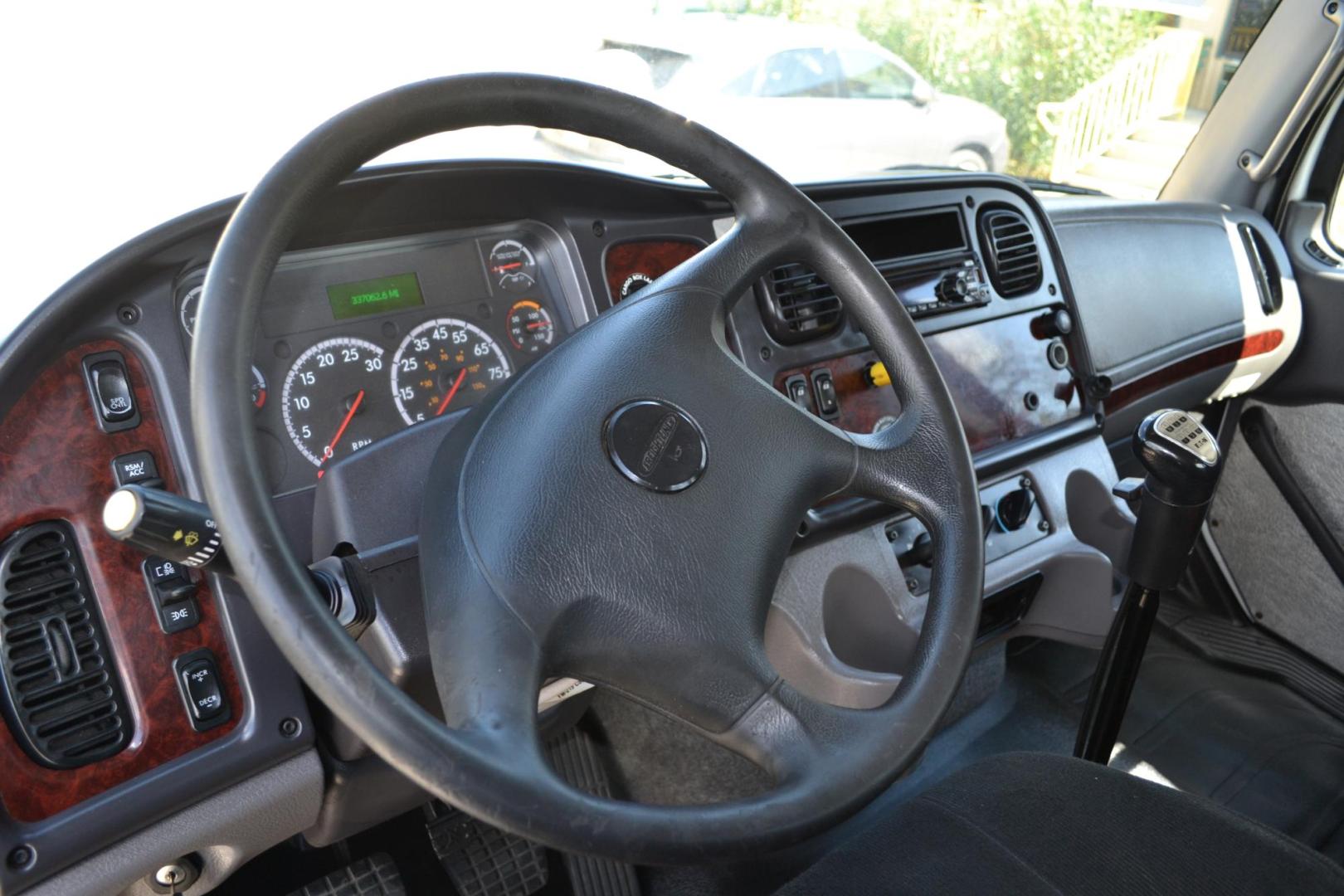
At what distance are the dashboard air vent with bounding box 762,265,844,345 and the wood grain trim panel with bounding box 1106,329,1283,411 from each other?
753 millimetres

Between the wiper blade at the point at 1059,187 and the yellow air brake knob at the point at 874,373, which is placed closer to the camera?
the yellow air brake knob at the point at 874,373

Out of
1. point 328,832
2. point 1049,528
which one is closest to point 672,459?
point 328,832

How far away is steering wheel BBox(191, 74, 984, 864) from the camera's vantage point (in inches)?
28.3

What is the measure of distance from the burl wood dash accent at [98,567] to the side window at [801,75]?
4.44ft

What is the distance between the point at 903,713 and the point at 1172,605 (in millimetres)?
1888

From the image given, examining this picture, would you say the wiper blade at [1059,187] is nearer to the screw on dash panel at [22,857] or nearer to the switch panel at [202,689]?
the switch panel at [202,689]

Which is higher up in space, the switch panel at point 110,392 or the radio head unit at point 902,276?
the switch panel at point 110,392

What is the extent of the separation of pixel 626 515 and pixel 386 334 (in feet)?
1.73

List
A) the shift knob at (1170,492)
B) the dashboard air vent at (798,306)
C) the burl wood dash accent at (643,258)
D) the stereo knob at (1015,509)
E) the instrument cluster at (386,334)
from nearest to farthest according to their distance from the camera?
the instrument cluster at (386,334) < the shift knob at (1170,492) < the burl wood dash accent at (643,258) < the dashboard air vent at (798,306) < the stereo knob at (1015,509)

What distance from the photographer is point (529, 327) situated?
1441 mm

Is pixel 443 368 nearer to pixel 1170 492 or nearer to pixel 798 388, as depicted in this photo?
pixel 798 388

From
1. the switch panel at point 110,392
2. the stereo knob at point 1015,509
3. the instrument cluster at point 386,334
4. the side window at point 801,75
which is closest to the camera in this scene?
the switch panel at point 110,392

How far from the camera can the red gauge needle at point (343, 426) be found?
1261 millimetres

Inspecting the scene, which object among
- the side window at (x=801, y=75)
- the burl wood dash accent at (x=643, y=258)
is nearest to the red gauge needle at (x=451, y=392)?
the burl wood dash accent at (x=643, y=258)
